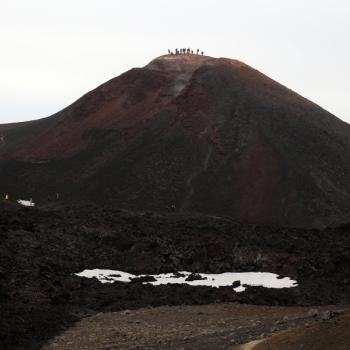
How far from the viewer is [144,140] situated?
3004 inches

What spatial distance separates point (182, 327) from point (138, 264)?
1411cm

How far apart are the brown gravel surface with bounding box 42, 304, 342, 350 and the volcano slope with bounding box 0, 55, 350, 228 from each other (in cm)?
3064

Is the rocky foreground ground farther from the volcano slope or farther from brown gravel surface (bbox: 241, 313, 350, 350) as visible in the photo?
the volcano slope

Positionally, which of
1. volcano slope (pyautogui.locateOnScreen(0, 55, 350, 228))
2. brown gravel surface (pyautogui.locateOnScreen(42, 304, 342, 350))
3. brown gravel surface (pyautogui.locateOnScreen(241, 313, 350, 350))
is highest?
volcano slope (pyautogui.locateOnScreen(0, 55, 350, 228))

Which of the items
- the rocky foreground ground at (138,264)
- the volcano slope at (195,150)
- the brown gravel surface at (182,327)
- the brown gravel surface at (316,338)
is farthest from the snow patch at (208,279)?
the volcano slope at (195,150)

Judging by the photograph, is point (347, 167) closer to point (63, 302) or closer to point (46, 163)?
point (46, 163)

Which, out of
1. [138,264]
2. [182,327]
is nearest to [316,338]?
[182,327]

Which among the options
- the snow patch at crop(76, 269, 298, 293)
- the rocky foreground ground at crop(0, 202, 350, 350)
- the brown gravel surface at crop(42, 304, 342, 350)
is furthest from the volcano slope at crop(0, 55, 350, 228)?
the brown gravel surface at crop(42, 304, 342, 350)

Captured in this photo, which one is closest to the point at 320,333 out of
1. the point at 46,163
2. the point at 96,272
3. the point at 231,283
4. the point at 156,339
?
the point at 156,339

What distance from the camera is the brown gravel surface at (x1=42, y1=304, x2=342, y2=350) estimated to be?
21.6m

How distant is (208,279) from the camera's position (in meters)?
38.2

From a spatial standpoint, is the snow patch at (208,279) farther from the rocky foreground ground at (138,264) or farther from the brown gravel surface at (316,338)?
the brown gravel surface at (316,338)

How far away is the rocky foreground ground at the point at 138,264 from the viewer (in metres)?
27.5

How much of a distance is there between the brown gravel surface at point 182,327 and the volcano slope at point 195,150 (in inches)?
1206
